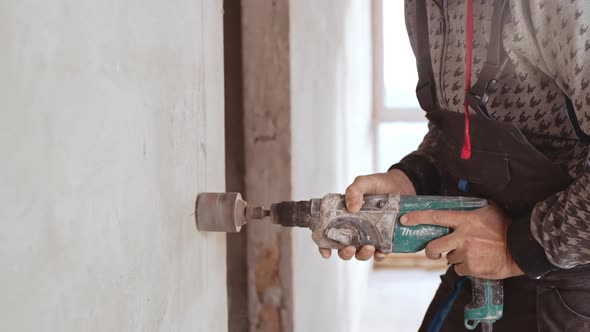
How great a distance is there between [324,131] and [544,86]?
1040 millimetres

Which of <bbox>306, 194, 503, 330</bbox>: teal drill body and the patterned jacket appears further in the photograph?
<bbox>306, 194, 503, 330</bbox>: teal drill body

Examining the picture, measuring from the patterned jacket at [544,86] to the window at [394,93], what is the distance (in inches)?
140

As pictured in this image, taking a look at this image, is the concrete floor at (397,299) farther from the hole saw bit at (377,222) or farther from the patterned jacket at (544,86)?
the patterned jacket at (544,86)

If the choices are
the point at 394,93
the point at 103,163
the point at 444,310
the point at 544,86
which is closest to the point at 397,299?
the point at 394,93

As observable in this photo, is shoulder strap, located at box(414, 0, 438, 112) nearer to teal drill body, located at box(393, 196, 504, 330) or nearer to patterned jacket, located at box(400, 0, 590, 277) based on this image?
patterned jacket, located at box(400, 0, 590, 277)

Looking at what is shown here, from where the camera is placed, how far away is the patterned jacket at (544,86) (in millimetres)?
867

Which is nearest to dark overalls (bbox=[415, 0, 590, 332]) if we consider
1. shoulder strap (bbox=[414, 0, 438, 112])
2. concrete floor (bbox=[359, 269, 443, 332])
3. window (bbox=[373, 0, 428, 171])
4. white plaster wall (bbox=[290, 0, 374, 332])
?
shoulder strap (bbox=[414, 0, 438, 112])

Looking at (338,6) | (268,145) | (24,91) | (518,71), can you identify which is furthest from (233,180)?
(338,6)

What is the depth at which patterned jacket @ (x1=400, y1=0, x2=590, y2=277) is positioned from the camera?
34.1 inches

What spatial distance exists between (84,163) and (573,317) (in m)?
0.85

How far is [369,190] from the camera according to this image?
1.22m

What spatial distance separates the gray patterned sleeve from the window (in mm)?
3689

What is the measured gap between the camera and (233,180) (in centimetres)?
149

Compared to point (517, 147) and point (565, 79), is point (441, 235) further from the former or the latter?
point (565, 79)
